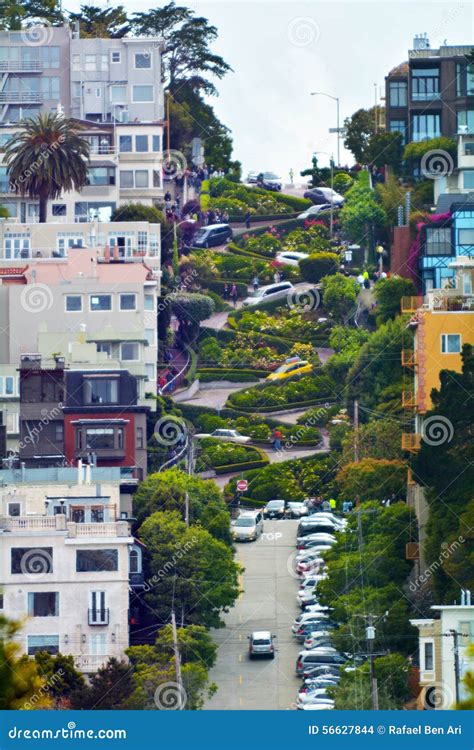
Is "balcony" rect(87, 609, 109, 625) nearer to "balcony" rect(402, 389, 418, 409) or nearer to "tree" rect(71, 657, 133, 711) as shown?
"tree" rect(71, 657, 133, 711)

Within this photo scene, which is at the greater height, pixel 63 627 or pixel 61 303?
pixel 61 303

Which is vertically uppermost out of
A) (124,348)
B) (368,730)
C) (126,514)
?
(124,348)

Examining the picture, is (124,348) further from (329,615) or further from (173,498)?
(329,615)

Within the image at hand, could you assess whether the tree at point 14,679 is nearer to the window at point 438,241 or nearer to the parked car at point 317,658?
the parked car at point 317,658

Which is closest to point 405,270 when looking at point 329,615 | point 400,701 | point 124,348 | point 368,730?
point 124,348

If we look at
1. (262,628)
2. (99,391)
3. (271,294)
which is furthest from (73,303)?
(262,628)

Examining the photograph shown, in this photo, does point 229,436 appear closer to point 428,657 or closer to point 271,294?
point 271,294
